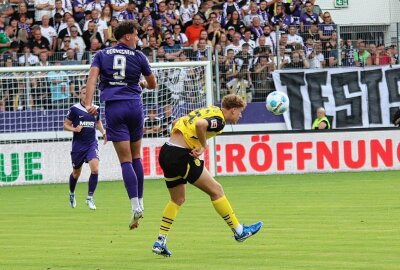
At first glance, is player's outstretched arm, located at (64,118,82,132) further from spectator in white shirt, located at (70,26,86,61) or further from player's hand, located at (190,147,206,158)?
player's hand, located at (190,147,206,158)

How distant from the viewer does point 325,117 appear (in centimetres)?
2905

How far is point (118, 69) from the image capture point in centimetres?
1387

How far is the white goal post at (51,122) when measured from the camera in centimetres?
2680

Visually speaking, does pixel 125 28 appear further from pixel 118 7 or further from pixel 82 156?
pixel 118 7

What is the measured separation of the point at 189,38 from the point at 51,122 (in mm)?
5357

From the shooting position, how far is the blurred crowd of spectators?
28.3m

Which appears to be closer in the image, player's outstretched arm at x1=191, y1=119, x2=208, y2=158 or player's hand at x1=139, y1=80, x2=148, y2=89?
player's outstretched arm at x1=191, y1=119, x2=208, y2=158

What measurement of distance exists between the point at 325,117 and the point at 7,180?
27.3 feet

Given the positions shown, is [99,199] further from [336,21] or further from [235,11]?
[336,21]

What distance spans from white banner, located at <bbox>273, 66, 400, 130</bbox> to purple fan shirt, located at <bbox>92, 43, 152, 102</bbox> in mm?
15719

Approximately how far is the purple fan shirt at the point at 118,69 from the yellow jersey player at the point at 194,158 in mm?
1973

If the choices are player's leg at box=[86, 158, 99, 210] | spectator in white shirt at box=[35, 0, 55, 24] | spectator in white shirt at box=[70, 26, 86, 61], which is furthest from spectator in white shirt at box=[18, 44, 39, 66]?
player's leg at box=[86, 158, 99, 210]

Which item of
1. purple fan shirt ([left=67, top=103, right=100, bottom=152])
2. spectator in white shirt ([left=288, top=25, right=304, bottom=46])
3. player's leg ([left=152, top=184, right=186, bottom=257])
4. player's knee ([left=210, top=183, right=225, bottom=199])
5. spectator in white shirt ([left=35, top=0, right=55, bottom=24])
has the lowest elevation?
player's leg ([left=152, top=184, right=186, bottom=257])

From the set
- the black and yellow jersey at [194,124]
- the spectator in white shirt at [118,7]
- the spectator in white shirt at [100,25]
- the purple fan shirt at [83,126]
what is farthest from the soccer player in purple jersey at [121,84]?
the spectator in white shirt at [118,7]
